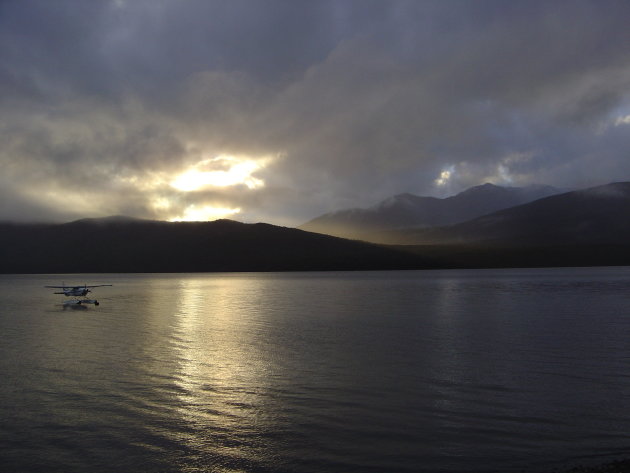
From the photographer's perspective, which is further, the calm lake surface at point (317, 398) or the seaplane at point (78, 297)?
the seaplane at point (78, 297)

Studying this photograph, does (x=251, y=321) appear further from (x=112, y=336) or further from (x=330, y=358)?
(x=330, y=358)

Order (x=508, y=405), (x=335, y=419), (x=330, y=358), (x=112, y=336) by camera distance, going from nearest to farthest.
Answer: (x=335, y=419), (x=508, y=405), (x=330, y=358), (x=112, y=336)

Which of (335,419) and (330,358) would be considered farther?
(330,358)

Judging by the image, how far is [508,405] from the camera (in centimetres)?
1903

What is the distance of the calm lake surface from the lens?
14742mm

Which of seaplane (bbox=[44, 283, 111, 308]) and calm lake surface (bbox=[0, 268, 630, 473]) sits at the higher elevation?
seaplane (bbox=[44, 283, 111, 308])

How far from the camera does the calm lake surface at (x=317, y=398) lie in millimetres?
14742

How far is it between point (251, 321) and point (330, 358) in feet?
65.7

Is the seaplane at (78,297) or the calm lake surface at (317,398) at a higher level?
the seaplane at (78,297)

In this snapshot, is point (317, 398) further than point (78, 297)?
No

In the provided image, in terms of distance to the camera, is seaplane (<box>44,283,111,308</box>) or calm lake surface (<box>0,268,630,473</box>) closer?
calm lake surface (<box>0,268,630,473</box>)

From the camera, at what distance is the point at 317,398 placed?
20.5m

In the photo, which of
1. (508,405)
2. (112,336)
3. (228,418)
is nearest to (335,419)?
(228,418)

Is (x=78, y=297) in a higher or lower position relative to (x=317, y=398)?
higher
